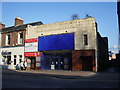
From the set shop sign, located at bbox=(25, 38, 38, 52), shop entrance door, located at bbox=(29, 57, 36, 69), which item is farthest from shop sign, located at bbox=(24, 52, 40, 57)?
shop entrance door, located at bbox=(29, 57, 36, 69)

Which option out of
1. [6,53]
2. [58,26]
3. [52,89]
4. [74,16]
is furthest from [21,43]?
[52,89]

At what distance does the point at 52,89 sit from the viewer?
8.29 meters

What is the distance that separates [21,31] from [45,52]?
6563mm

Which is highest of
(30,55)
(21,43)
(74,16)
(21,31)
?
(74,16)

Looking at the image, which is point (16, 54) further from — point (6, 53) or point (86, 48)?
point (86, 48)

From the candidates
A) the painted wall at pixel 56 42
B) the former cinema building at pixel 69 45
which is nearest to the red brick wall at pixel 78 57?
the former cinema building at pixel 69 45

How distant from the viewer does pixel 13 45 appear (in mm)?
27750

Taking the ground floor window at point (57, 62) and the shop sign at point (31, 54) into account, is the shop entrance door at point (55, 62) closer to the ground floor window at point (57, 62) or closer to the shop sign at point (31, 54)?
the ground floor window at point (57, 62)

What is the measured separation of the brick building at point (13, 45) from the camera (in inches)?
1059

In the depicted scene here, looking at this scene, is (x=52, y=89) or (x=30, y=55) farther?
(x=30, y=55)

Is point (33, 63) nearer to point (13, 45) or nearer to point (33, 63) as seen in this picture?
point (33, 63)

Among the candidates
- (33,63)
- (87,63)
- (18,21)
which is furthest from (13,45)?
(87,63)

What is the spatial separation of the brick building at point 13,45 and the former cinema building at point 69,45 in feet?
8.82

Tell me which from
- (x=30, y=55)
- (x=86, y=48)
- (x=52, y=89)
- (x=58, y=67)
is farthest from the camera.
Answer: (x=30, y=55)
